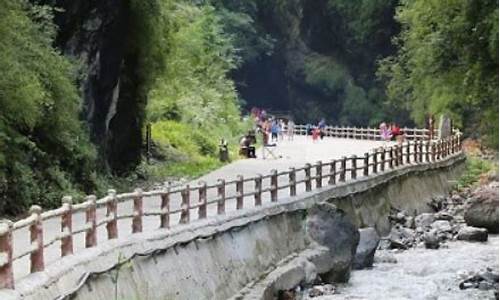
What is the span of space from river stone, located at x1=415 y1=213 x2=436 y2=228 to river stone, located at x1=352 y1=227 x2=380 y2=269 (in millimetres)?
6505

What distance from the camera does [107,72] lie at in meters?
29.7

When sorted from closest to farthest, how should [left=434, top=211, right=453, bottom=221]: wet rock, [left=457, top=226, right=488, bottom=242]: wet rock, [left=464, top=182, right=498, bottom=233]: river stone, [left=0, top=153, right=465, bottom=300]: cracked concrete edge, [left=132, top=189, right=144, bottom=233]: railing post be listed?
[left=0, top=153, right=465, bottom=300]: cracked concrete edge < [left=132, top=189, right=144, bottom=233]: railing post < [left=457, top=226, right=488, bottom=242]: wet rock < [left=464, top=182, right=498, bottom=233]: river stone < [left=434, top=211, right=453, bottom=221]: wet rock

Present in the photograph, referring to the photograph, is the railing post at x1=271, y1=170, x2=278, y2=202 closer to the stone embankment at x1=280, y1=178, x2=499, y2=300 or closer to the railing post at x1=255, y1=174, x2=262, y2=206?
the railing post at x1=255, y1=174, x2=262, y2=206

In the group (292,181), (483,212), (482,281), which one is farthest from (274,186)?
(483,212)

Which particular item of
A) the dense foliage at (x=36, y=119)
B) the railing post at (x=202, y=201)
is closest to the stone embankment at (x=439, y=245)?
the railing post at (x=202, y=201)

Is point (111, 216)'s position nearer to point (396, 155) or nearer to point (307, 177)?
point (307, 177)

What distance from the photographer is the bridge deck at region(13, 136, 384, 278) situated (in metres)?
16.1

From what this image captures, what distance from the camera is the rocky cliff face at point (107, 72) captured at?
2748 cm

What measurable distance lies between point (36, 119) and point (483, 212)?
15428 mm

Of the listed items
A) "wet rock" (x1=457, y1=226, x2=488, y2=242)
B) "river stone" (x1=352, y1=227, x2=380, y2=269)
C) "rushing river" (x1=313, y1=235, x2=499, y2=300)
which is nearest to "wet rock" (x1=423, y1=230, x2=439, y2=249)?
"rushing river" (x1=313, y1=235, x2=499, y2=300)

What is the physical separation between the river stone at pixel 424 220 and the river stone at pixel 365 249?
6505mm

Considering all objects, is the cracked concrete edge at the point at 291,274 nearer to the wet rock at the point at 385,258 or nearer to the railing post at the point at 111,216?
the wet rock at the point at 385,258

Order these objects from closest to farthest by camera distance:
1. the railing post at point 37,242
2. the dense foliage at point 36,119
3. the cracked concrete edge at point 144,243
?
the cracked concrete edge at point 144,243
the railing post at point 37,242
the dense foliage at point 36,119

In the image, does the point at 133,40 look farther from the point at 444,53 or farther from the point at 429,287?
the point at 429,287
